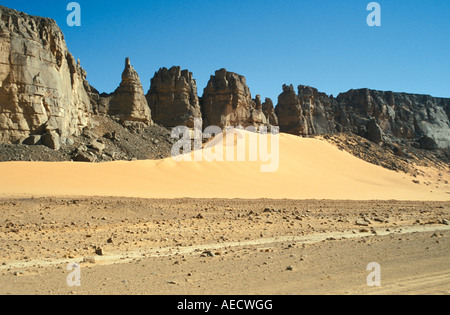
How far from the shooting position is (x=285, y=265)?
6375 mm

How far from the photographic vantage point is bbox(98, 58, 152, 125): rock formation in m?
40.0

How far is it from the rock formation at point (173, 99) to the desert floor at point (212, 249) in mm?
30178

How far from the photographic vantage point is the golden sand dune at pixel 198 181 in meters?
17.7

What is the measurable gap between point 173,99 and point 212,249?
125 ft

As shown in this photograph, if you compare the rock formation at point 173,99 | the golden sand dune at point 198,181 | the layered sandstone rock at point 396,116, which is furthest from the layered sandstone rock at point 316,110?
the golden sand dune at point 198,181

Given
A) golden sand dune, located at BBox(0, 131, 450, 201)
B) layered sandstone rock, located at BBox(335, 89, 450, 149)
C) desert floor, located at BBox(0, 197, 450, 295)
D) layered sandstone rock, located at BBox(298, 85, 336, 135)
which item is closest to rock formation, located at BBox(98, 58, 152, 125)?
golden sand dune, located at BBox(0, 131, 450, 201)

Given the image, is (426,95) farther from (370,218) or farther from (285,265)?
(285,265)

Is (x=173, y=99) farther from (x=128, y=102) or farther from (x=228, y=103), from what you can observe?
(x=228, y=103)

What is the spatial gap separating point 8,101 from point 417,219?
26.3m

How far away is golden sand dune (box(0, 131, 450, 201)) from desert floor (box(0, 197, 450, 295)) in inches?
156

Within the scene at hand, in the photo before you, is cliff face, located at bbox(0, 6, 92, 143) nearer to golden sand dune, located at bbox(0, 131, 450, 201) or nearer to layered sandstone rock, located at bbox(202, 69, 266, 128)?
golden sand dune, located at bbox(0, 131, 450, 201)

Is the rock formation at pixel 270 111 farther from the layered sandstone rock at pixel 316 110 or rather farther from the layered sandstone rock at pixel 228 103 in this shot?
the layered sandstone rock at pixel 316 110

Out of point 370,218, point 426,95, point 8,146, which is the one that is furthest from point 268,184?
point 426,95

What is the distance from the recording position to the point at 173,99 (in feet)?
146
